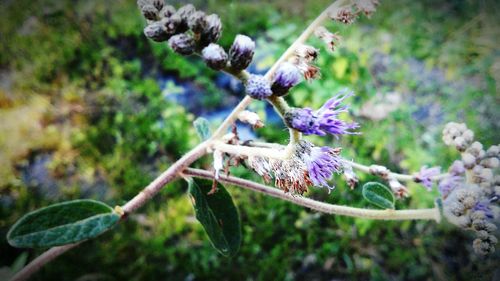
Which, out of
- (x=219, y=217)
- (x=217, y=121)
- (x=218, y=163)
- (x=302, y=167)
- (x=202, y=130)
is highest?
(x=302, y=167)

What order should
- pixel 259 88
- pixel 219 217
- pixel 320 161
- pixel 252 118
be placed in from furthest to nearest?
1. pixel 219 217
2. pixel 252 118
3. pixel 320 161
4. pixel 259 88

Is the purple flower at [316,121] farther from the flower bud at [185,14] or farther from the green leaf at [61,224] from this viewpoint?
the green leaf at [61,224]

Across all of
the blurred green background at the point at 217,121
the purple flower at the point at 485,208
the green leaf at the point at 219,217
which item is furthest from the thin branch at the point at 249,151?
the blurred green background at the point at 217,121

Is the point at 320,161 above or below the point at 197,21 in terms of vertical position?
below

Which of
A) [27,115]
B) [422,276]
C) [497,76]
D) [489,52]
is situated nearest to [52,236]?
[422,276]

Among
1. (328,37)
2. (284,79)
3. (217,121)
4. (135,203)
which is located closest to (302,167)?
(284,79)

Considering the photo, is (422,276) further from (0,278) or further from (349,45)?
(0,278)

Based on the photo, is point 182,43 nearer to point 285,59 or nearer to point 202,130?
point 285,59
